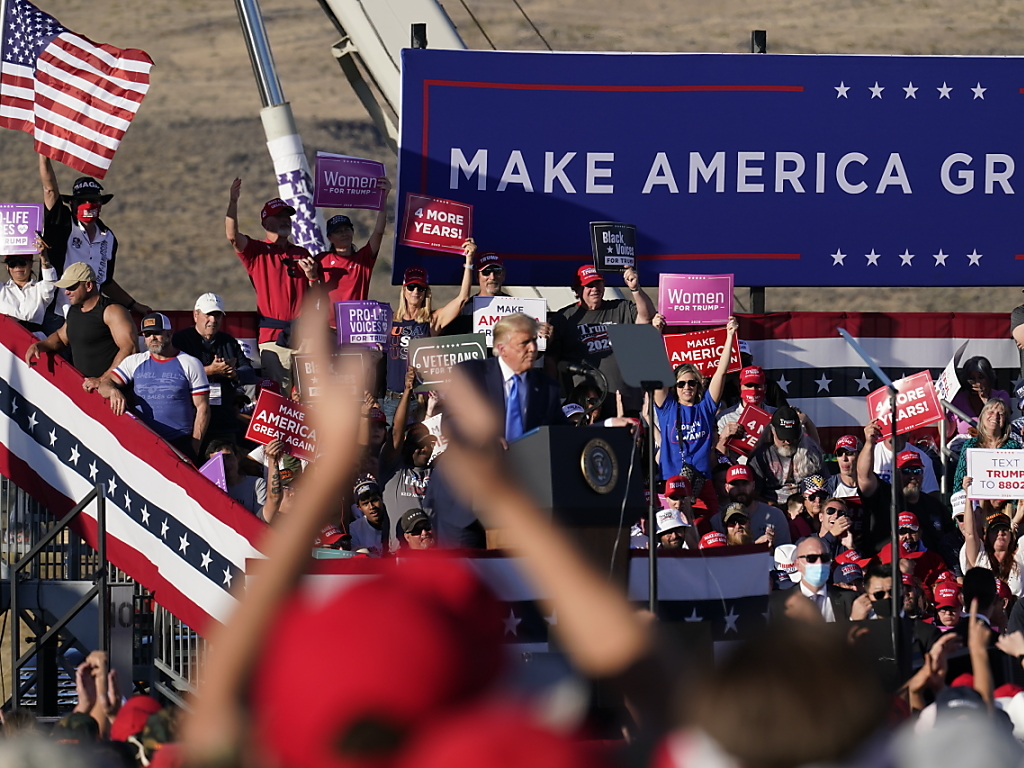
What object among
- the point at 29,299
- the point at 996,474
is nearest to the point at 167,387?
the point at 29,299

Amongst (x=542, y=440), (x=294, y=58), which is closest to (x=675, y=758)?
(x=542, y=440)

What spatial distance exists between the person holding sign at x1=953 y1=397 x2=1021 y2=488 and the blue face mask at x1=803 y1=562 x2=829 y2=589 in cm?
215

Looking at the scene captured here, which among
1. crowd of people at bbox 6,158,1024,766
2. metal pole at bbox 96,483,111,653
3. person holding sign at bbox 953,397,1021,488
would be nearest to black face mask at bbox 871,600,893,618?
crowd of people at bbox 6,158,1024,766

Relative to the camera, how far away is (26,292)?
10.4 meters

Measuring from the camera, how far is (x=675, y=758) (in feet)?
5.89

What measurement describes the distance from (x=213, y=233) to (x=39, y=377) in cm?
5594

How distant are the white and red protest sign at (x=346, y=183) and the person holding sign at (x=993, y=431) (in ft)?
15.9

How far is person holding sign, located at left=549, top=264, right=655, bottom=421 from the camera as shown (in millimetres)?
11086

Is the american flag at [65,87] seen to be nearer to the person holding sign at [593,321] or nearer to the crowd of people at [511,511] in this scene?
the crowd of people at [511,511]

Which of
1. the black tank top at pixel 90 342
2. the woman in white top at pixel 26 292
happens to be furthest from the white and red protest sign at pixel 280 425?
the woman in white top at pixel 26 292

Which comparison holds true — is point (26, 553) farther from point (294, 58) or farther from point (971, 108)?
point (294, 58)

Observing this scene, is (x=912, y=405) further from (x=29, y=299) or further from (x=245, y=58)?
(x=245, y=58)

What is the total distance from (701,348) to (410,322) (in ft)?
6.69

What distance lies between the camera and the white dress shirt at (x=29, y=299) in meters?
10.3
